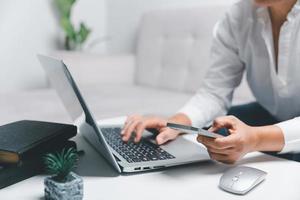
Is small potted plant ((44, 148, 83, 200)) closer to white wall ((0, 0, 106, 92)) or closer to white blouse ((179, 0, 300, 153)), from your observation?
white blouse ((179, 0, 300, 153))

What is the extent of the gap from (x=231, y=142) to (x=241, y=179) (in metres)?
0.09

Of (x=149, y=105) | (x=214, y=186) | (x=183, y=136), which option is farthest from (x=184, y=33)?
(x=214, y=186)

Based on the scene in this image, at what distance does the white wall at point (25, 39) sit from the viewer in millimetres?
2375

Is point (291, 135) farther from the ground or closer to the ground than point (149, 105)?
farther from the ground

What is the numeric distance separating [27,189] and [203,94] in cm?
67

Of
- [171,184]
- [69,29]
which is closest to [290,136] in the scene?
[171,184]

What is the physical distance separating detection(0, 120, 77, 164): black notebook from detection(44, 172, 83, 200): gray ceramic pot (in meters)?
0.10

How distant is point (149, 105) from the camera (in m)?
1.62

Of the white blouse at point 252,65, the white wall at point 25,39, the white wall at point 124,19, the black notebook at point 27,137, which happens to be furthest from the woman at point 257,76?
the white wall at point 25,39

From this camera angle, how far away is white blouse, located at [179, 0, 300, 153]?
37.7 inches

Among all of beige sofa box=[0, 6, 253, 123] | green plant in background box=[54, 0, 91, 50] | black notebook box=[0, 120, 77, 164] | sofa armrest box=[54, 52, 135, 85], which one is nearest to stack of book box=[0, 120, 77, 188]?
black notebook box=[0, 120, 77, 164]

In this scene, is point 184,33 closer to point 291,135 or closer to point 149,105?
point 149,105

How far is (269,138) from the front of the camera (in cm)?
74

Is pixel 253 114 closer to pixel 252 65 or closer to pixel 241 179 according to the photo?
pixel 252 65
